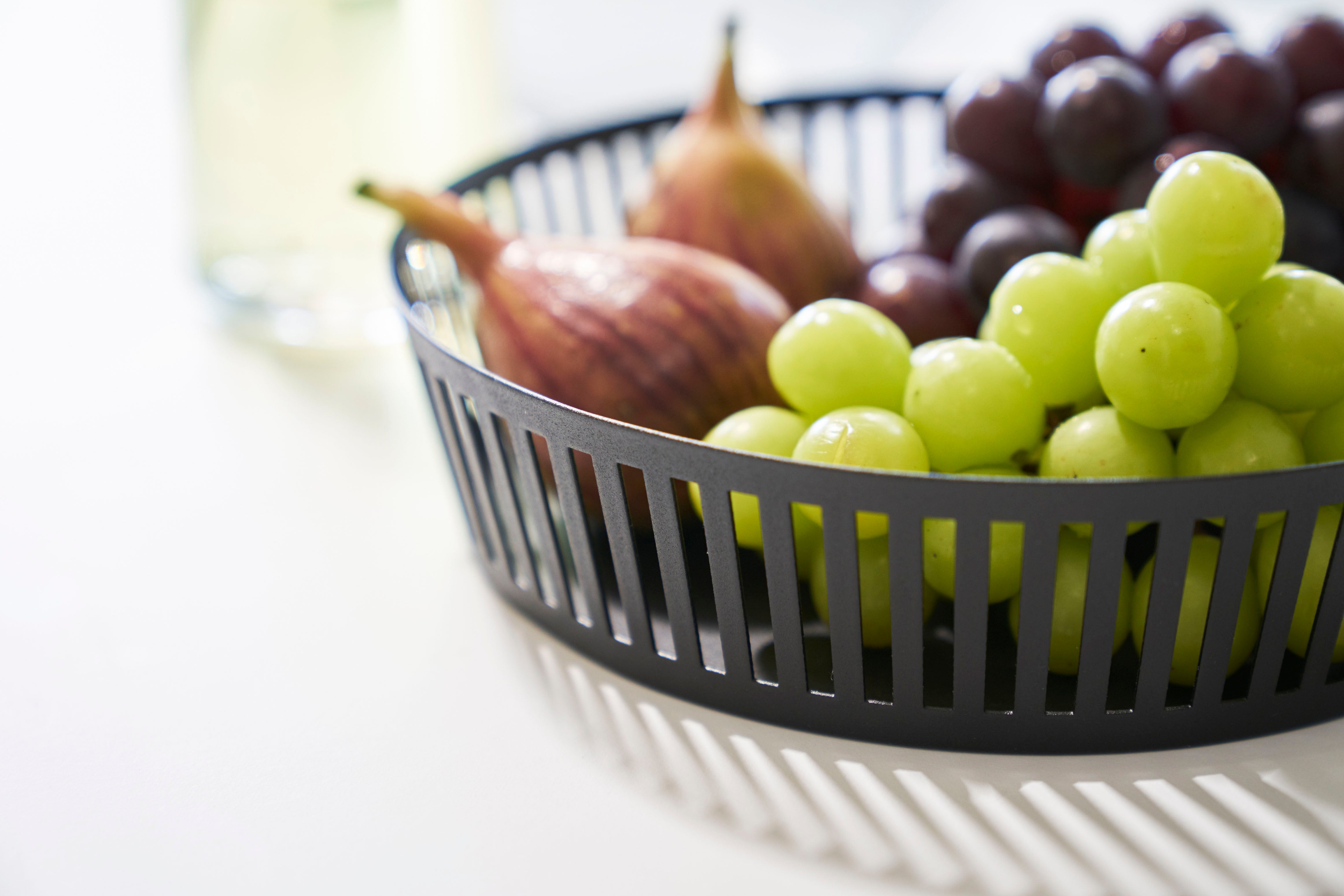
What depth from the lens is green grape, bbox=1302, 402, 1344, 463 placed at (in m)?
0.27

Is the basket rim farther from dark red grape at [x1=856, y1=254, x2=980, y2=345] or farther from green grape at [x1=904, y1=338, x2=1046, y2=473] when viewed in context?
dark red grape at [x1=856, y1=254, x2=980, y2=345]

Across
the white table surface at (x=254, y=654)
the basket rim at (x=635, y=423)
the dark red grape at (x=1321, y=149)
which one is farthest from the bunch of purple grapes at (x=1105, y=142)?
the white table surface at (x=254, y=654)

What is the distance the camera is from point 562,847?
0.88 feet

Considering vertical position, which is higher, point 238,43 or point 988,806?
point 238,43

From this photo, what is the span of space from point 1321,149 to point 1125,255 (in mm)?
139

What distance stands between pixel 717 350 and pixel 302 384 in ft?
0.82

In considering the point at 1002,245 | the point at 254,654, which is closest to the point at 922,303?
the point at 1002,245

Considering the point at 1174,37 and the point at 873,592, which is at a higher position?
the point at 1174,37

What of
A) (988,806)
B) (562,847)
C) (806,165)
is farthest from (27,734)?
(806,165)

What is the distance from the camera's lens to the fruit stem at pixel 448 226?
15.8 inches

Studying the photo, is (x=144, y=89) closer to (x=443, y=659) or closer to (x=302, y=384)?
(x=302, y=384)

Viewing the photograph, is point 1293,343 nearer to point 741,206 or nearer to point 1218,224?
point 1218,224

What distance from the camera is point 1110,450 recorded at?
28cm

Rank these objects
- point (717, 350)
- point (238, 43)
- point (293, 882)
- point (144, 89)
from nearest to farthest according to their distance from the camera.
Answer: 1. point (293, 882)
2. point (717, 350)
3. point (238, 43)
4. point (144, 89)
